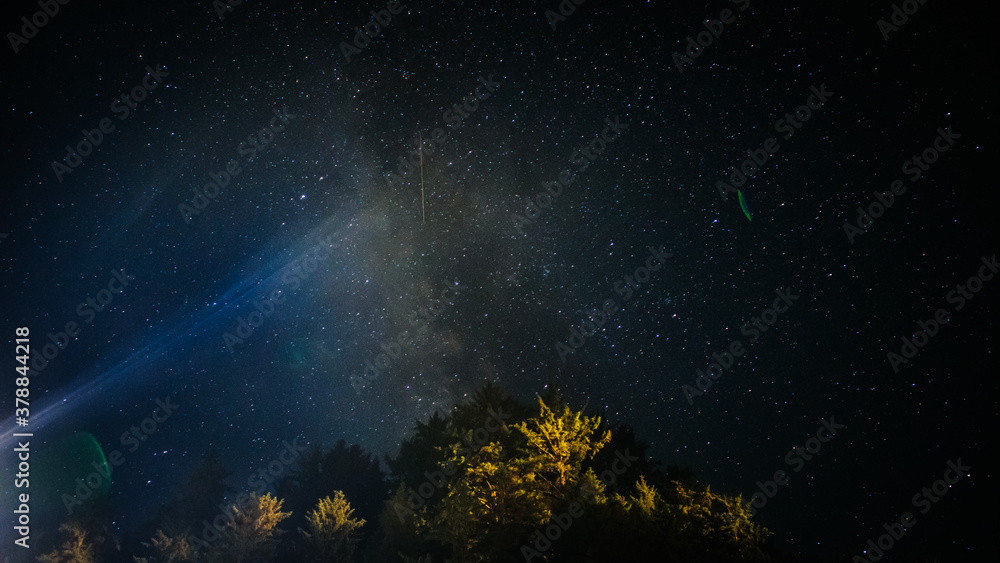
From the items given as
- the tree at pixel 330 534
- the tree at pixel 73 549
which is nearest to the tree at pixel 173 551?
the tree at pixel 73 549

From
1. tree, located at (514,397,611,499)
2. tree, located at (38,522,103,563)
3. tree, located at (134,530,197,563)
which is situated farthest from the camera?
tree, located at (38,522,103,563)

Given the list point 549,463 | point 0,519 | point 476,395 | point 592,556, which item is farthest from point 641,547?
point 0,519

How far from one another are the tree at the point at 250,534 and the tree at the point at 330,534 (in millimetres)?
2354

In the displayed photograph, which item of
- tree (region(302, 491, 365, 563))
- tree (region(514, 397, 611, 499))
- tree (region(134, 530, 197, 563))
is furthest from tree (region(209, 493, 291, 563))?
tree (region(514, 397, 611, 499))

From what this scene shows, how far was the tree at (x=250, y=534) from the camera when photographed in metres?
21.7

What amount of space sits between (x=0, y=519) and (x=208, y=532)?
1976 cm

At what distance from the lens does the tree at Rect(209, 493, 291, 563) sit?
71.1 feet

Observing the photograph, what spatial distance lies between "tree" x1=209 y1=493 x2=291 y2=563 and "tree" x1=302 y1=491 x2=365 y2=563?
2.35 meters

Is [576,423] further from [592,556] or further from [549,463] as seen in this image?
[592,556]

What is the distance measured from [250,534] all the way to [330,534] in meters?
4.45

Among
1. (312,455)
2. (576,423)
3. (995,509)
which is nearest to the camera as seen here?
(576,423)

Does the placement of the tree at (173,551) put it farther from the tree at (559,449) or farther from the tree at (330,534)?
the tree at (559,449)

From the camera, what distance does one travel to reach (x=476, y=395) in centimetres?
2255

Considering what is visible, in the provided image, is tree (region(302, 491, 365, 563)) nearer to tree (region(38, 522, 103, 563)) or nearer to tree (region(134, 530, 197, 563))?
tree (region(134, 530, 197, 563))
